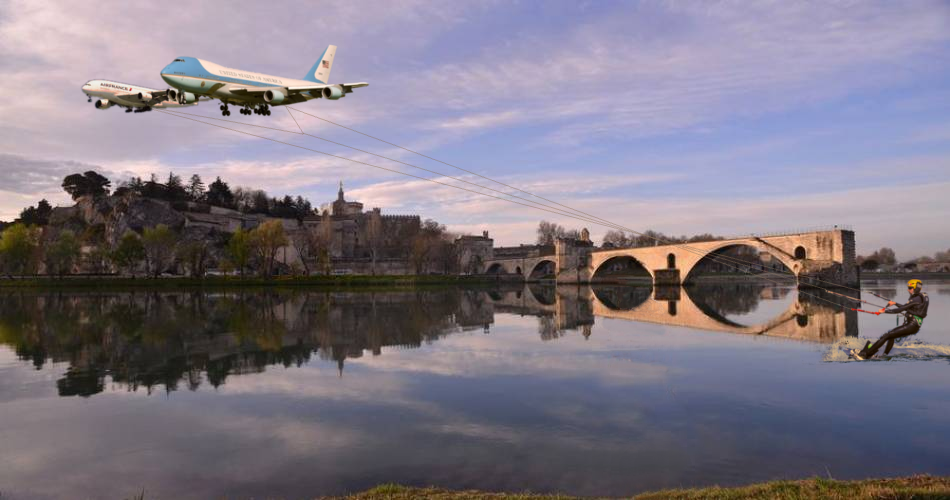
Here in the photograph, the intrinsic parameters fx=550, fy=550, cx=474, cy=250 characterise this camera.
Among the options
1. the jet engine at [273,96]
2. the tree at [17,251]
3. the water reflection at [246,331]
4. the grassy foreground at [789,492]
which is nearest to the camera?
the grassy foreground at [789,492]

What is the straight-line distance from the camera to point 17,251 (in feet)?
244

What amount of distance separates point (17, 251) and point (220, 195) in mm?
57412

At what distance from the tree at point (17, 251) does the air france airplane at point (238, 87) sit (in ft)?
285

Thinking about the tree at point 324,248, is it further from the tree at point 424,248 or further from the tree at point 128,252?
the tree at point 128,252

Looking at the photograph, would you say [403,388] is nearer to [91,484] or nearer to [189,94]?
[91,484]

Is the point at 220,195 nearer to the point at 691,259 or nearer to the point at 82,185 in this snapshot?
the point at 82,185

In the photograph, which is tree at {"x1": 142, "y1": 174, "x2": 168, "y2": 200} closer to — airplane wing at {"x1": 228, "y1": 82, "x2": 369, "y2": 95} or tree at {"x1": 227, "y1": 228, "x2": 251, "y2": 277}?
tree at {"x1": 227, "y1": 228, "x2": 251, "y2": 277}

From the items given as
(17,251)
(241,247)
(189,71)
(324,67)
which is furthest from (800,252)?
(17,251)

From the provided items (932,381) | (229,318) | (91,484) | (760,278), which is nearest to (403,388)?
(91,484)

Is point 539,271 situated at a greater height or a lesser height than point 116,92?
lesser

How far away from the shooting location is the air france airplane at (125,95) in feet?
29.0

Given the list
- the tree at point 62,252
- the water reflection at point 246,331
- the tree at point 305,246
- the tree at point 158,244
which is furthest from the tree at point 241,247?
the water reflection at point 246,331

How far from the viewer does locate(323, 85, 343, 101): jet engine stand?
917 centimetres

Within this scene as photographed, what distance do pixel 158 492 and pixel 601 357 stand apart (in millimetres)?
14150
